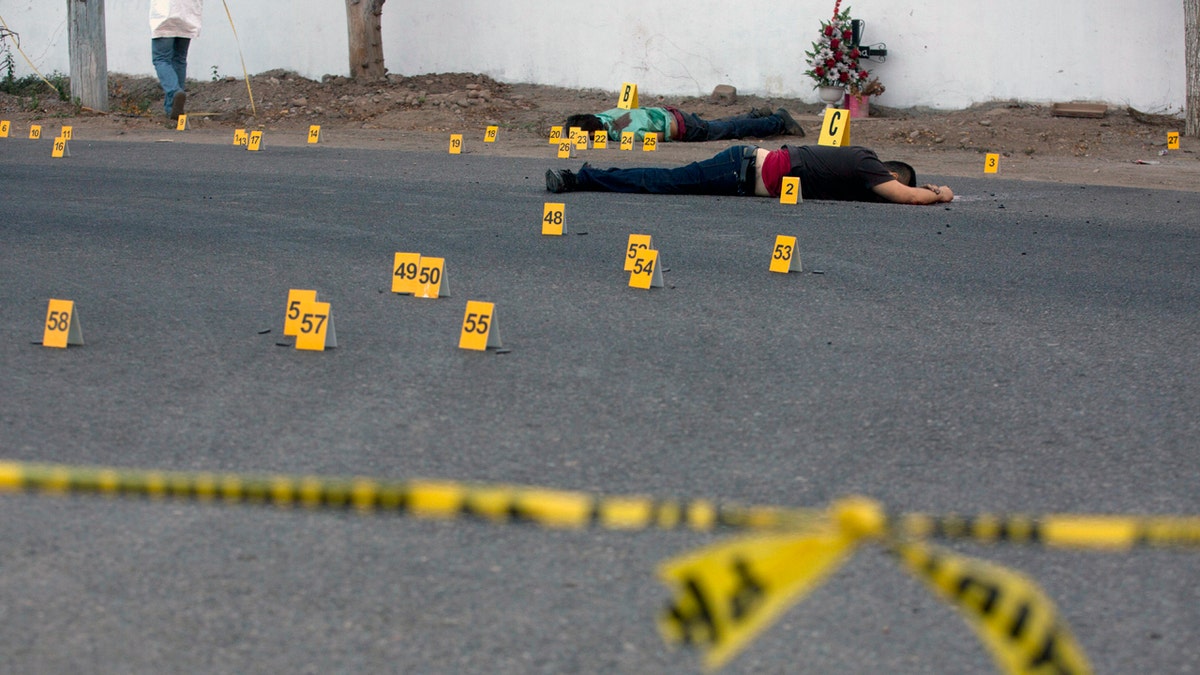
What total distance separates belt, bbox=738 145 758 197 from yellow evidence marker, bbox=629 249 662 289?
3.79 m

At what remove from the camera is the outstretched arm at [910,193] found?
1040cm

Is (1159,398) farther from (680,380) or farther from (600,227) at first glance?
(600,227)

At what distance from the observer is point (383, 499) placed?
182 cm

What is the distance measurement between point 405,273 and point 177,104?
1307cm

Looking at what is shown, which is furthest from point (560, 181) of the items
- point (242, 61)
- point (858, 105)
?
point (242, 61)

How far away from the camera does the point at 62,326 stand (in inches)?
227

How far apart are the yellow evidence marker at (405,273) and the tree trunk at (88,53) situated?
1483 cm

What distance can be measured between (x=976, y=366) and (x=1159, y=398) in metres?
0.76

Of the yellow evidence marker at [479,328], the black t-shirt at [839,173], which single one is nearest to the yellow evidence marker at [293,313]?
the yellow evidence marker at [479,328]

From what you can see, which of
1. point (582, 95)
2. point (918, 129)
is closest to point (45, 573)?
point (918, 129)

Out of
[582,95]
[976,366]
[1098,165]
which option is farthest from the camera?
[582,95]

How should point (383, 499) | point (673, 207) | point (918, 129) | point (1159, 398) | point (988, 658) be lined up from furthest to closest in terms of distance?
point (918, 129)
point (673, 207)
point (1159, 398)
point (988, 658)
point (383, 499)

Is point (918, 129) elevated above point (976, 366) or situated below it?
above

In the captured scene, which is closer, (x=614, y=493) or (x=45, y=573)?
(x=45, y=573)
